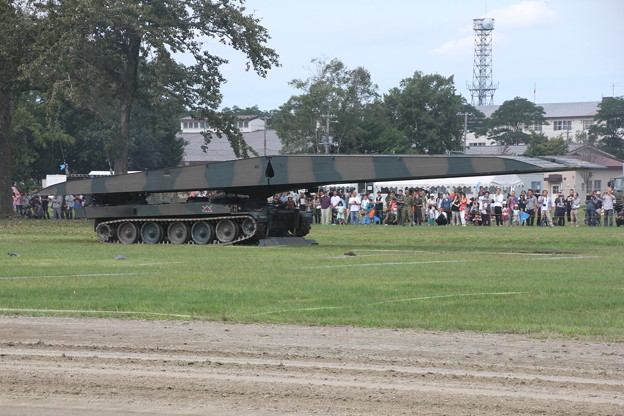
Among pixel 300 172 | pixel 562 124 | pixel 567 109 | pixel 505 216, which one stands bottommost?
pixel 505 216

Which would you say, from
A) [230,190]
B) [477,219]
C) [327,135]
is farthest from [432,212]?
[327,135]

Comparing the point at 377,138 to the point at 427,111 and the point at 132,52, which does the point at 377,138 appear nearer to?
the point at 427,111

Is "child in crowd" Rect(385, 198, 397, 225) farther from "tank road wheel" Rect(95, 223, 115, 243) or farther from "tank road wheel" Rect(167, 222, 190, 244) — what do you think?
"tank road wheel" Rect(95, 223, 115, 243)

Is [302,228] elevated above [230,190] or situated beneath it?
situated beneath

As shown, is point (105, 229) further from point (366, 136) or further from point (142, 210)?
point (366, 136)

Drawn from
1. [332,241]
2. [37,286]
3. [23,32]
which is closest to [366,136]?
[23,32]

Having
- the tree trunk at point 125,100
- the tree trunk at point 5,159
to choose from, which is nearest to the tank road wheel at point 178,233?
the tree trunk at point 125,100

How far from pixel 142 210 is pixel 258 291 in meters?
18.3

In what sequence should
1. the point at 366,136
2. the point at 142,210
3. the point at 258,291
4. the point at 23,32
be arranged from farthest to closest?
the point at 366,136 < the point at 23,32 < the point at 142,210 < the point at 258,291

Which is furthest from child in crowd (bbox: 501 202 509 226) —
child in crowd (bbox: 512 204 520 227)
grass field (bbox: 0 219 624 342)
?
grass field (bbox: 0 219 624 342)

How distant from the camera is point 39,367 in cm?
928

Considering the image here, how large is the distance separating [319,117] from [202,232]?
219 feet

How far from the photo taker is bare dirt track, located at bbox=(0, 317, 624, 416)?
25.2ft

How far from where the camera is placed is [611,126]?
130 metres
